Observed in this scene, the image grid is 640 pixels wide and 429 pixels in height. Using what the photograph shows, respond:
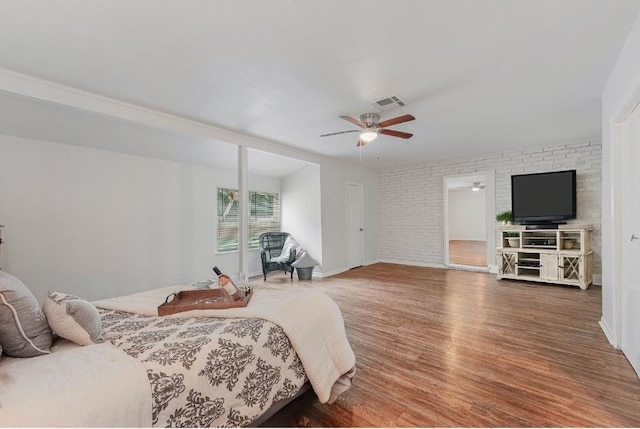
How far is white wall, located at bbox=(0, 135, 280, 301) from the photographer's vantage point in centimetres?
326

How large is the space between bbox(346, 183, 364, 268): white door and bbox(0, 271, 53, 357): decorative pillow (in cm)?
545

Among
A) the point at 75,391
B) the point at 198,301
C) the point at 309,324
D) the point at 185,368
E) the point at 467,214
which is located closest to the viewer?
the point at 75,391

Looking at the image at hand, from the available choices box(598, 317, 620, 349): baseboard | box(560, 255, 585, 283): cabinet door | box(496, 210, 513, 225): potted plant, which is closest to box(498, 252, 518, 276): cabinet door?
box(496, 210, 513, 225): potted plant

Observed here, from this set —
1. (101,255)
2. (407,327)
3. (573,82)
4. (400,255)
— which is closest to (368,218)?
(400,255)

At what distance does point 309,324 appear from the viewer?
5.77ft

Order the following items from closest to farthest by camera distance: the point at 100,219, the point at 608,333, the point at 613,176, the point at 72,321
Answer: the point at 72,321 < the point at 613,176 < the point at 608,333 < the point at 100,219

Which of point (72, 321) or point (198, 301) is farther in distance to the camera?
point (198, 301)

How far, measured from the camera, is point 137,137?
3832 millimetres

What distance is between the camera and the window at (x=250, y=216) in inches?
215

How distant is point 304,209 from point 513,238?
13.1ft

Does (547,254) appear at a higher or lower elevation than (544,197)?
lower

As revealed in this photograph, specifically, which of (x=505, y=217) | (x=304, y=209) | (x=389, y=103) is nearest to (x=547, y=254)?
(x=505, y=217)

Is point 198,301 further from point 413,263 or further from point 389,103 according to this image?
point 413,263

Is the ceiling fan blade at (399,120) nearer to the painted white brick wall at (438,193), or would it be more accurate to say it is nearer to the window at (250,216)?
the window at (250,216)
